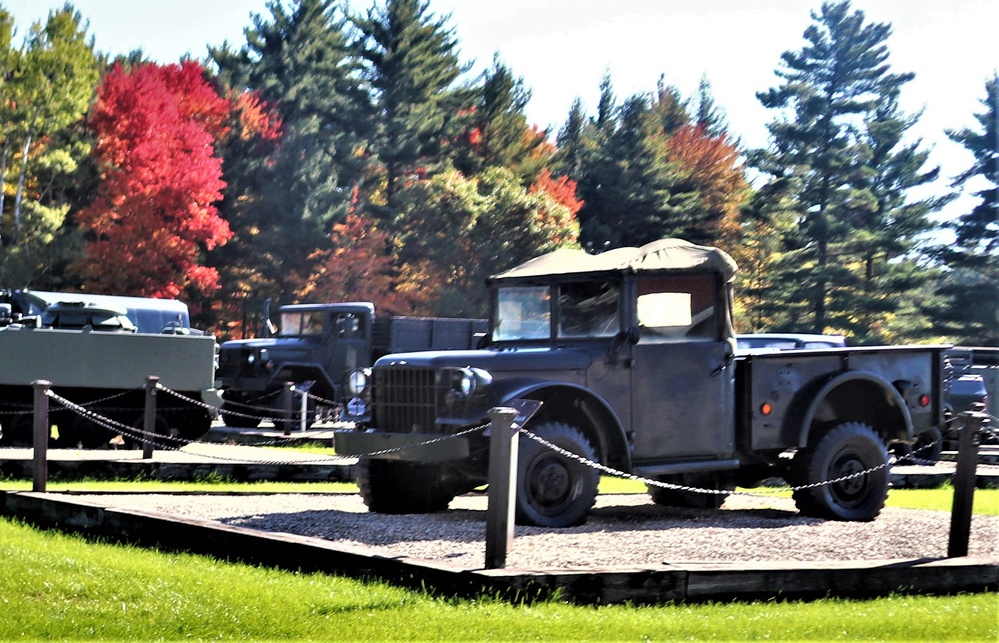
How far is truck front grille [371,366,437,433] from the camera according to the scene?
1136 centimetres

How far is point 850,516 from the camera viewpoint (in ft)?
40.0

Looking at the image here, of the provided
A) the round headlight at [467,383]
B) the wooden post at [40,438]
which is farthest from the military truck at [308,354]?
the round headlight at [467,383]

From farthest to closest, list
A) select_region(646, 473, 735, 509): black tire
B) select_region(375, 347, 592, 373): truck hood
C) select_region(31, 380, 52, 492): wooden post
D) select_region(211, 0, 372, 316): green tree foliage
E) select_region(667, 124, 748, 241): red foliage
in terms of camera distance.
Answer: select_region(667, 124, 748, 241): red foliage < select_region(211, 0, 372, 316): green tree foliage < select_region(31, 380, 52, 492): wooden post < select_region(646, 473, 735, 509): black tire < select_region(375, 347, 592, 373): truck hood

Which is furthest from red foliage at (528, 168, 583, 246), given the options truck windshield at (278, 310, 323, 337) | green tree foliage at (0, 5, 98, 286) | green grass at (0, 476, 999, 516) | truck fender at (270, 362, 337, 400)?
green grass at (0, 476, 999, 516)

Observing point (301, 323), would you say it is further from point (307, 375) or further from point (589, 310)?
point (589, 310)

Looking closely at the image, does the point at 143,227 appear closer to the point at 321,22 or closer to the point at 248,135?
→ the point at 248,135

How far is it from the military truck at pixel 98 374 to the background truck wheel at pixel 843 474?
1000 centimetres

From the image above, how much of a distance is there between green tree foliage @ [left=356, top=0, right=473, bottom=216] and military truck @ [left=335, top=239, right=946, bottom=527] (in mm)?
39516

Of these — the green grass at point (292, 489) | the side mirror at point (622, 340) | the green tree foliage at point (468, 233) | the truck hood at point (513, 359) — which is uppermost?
the green tree foliage at point (468, 233)

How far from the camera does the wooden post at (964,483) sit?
9.32m

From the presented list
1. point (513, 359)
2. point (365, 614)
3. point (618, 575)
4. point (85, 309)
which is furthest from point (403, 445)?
point (85, 309)

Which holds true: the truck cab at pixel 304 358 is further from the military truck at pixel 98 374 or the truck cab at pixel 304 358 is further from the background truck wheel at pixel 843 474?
the background truck wheel at pixel 843 474

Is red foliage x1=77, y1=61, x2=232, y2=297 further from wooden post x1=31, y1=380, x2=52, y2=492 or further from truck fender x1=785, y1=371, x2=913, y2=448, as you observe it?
truck fender x1=785, y1=371, x2=913, y2=448

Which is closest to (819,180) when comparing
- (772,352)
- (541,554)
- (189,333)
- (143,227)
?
(143,227)
